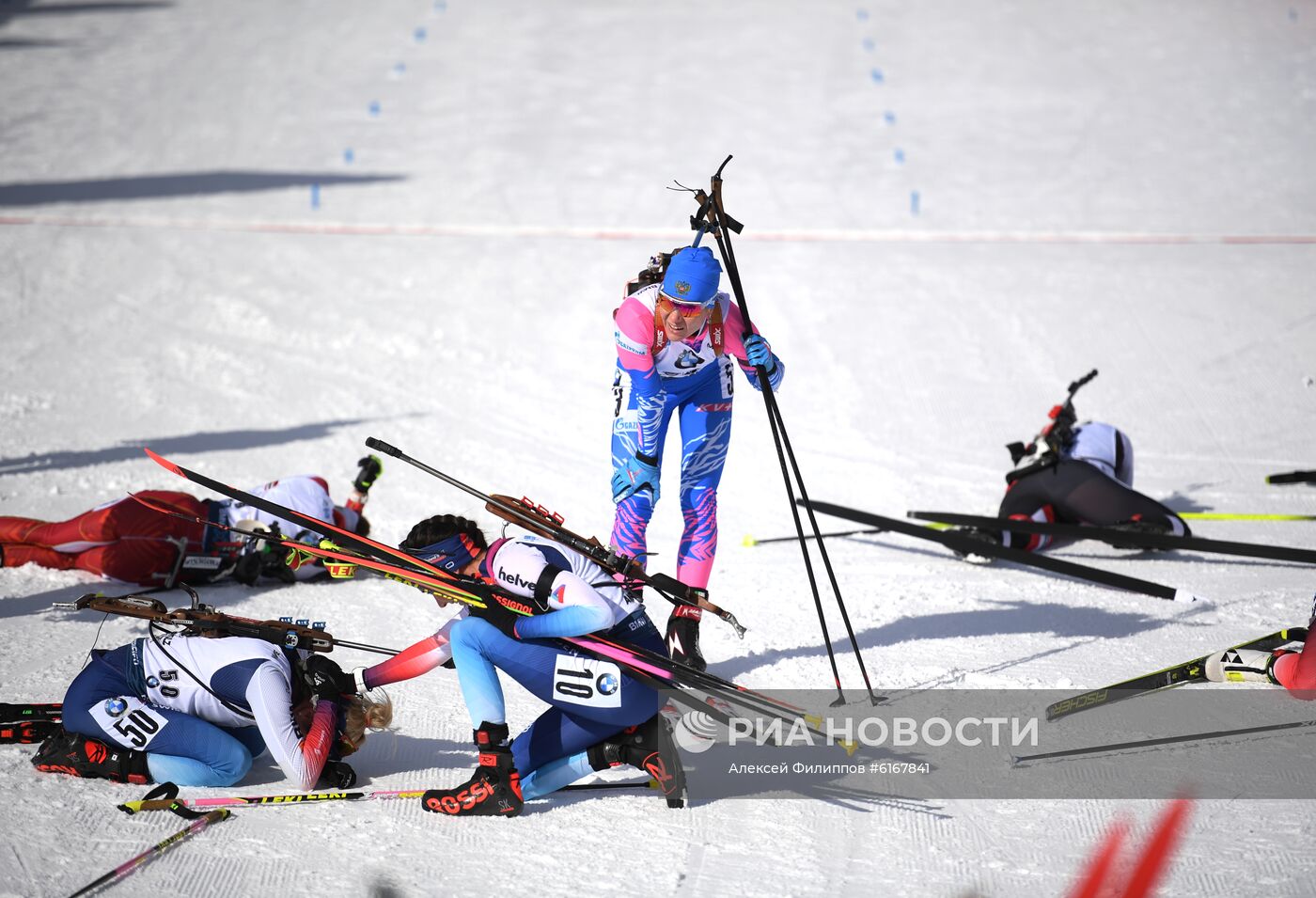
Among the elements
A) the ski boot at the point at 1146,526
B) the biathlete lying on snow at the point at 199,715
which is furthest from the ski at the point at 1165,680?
the biathlete lying on snow at the point at 199,715

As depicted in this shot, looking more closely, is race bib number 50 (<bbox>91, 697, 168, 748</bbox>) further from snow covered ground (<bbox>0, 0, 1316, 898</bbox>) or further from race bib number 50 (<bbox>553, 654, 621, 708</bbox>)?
race bib number 50 (<bbox>553, 654, 621, 708</bbox>)

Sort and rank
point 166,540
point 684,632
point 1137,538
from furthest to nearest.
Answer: point 166,540
point 1137,538
point 684,632

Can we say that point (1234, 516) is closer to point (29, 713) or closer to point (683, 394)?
point (683, 394)

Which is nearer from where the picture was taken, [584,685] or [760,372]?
[584,685]

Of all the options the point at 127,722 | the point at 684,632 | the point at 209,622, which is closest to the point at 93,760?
the point at 127,722

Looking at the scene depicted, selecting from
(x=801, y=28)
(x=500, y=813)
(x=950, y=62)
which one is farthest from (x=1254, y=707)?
(x=801, y=28)

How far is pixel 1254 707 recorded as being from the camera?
17.1 feet

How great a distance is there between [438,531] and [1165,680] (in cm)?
293

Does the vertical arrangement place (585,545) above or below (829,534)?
below

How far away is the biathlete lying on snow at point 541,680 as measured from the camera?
4.27 meters

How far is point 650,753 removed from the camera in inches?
172

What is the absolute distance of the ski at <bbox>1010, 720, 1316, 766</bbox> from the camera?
15.8 feet

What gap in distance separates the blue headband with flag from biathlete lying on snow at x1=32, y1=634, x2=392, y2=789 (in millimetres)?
571

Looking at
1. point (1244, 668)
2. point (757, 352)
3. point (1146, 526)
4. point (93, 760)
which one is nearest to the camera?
point (93, 760)
